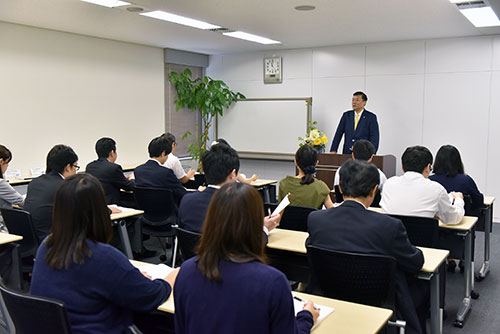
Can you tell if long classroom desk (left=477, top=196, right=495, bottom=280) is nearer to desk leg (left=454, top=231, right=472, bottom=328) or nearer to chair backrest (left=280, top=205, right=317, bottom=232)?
desk leg (left=454, top=231, right=472, bottom=328)

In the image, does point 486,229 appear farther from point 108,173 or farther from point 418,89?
point 108,173

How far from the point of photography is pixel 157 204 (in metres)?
4.71

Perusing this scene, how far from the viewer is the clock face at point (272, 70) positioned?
8805 mm

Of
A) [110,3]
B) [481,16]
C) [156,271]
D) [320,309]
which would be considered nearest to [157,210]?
Answer: [110,3]

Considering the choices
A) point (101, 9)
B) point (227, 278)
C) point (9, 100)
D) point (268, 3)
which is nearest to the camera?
point (227, 278)

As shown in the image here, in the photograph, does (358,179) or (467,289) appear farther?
(467,289)

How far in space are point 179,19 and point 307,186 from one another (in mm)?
3218

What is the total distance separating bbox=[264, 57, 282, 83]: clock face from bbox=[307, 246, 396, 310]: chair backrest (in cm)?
678

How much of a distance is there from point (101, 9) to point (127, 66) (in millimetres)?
2483

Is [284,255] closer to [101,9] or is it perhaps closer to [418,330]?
[418,330]

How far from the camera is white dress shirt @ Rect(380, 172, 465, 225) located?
3377 millimetres

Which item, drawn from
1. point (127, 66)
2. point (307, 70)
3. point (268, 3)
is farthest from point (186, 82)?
point (268, 3)

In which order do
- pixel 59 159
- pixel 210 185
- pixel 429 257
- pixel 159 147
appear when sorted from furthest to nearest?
pixel 159 147 < pixel 59 159 < pixel 210 185 < pixel 429 257

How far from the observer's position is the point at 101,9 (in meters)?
5.48
